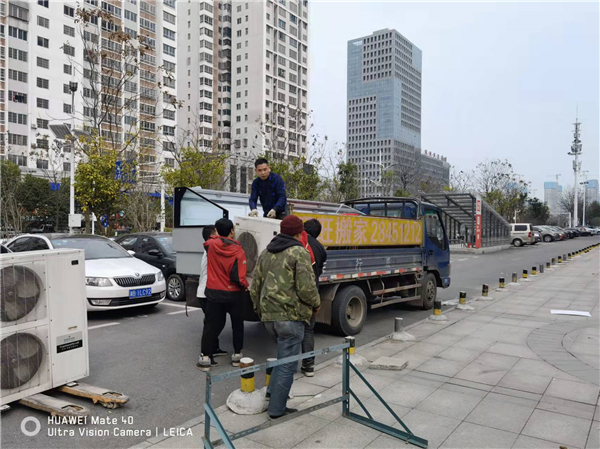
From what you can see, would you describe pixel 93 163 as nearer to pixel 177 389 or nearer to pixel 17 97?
pixel 177 389

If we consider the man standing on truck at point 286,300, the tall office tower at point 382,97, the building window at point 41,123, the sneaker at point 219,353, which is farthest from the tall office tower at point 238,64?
the man standing on truck at point 286,300

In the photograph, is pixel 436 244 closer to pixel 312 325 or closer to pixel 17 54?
pixel 312 325

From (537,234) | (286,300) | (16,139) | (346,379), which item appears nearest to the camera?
(286,300)

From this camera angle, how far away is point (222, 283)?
524cm

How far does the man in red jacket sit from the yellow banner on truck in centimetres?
114

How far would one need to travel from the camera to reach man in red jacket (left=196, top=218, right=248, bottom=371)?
5.17 metres

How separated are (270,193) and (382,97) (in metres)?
77.2

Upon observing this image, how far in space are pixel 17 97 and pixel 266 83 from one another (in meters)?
38.9

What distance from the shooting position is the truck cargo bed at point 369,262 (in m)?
6.56

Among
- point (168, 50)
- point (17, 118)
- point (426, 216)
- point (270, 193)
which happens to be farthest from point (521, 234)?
point (168, 50)

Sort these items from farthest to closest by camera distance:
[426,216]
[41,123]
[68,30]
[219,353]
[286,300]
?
[68,30]
[41,123]
[426,216]
[219,353]
[286,300]

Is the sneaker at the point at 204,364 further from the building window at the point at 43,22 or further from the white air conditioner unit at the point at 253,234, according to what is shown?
the building window at the point at 43,22

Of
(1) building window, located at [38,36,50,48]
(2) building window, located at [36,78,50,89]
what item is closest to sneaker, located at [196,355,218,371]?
(2) building window, located at [36,78,50,89]

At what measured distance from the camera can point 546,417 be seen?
4094 millimetres
